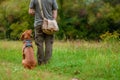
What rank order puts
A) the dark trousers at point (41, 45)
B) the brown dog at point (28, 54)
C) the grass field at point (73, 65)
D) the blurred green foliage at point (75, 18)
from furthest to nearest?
1. the blurred green foliage at point (75, 18)
2. the dark trousers at point (41, 45)
3. the brown dog at point (28, 54)
4. the grass field at point (73, 65)

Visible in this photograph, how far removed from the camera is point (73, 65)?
38.1 ft

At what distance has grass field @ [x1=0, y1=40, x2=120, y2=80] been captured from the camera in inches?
375

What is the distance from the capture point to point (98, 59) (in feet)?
38.3

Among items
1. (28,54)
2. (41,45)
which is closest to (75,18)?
(41,45)

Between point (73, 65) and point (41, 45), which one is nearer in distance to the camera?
point (73, 65)

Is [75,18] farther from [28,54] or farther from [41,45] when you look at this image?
[28,54]

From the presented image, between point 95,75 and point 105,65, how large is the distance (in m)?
0.60

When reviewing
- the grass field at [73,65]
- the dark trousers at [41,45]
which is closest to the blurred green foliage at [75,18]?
the grass field at [73,65]

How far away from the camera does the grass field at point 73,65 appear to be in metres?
9.52

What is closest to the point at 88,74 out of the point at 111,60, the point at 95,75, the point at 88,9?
the point at 95,75

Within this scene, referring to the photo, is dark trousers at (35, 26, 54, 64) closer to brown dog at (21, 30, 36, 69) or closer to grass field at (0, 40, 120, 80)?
grass field at (0, 40, 120, 80)

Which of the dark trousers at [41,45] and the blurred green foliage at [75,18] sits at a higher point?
the dark trousers at [41,45]

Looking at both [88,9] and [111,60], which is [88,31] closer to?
[88,9]

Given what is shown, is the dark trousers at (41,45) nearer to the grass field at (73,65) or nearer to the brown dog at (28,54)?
the grass field at (73,65)
